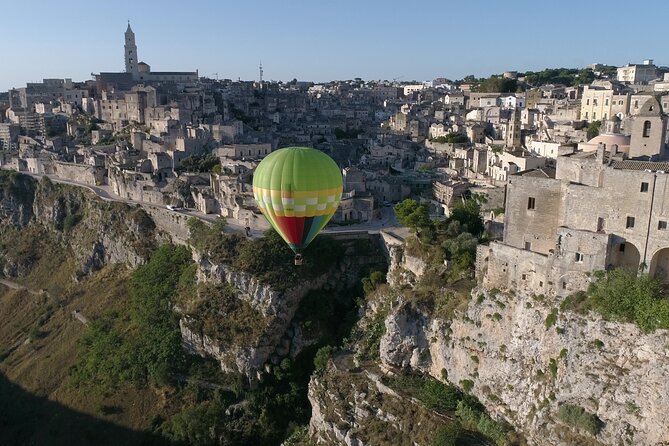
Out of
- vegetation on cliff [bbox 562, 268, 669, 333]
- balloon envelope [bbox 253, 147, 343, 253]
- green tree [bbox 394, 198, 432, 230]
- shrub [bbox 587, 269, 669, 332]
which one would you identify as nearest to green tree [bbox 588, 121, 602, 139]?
green tree [bbox 394, 198, 432, 230]

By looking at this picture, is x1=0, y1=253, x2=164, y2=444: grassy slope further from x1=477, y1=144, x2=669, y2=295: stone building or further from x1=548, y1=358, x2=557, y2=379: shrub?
x1=477, y1=144, x2=669, y2=295: stone building

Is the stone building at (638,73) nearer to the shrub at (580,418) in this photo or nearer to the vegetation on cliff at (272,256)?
the vegetation on cliff at (272,256)

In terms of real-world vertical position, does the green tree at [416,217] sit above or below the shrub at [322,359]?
above

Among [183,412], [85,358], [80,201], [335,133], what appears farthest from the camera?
Answer: [335,133]

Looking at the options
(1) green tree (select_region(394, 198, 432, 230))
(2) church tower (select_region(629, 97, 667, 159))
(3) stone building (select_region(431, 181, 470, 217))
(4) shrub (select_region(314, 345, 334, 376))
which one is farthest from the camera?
(3) stone building (select_region(431, 181, 470, 217))

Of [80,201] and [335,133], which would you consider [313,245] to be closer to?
[80,201]

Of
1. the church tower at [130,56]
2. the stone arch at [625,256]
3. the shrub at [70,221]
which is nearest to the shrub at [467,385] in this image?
the stone arch at [625,256]

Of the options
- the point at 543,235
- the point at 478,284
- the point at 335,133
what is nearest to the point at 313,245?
the point at 478,284
